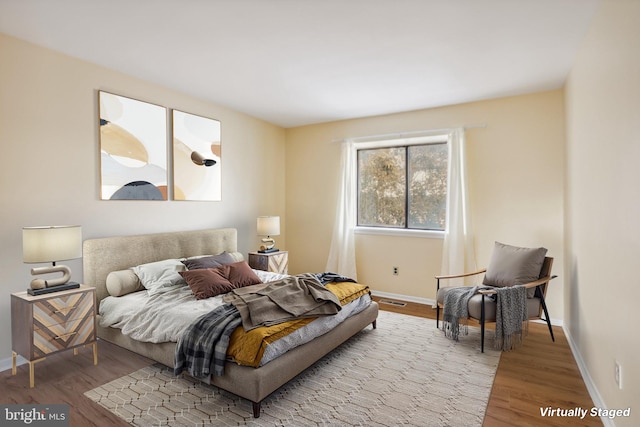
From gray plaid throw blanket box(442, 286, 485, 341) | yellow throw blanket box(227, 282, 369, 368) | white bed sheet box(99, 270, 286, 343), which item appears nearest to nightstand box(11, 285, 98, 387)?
white bed sheet box(99, 270, 286, 343)

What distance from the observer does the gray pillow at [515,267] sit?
3436 mm

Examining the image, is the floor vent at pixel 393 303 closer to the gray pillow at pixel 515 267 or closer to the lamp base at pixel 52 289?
the gray pillow at pixel 515 267

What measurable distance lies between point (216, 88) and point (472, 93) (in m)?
3.01

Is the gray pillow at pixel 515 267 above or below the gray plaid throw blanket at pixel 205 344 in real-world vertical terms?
above

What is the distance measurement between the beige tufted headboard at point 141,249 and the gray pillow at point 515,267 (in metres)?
3.21

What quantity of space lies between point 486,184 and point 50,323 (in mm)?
4694

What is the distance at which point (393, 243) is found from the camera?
200 inches

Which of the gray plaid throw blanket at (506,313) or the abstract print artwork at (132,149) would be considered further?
the abstract print artwork at (132,149)

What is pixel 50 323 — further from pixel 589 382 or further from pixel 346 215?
pixel 589 382

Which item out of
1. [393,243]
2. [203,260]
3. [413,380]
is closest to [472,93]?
[393,243]

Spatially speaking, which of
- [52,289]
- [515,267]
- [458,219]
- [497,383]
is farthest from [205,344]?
[458,219]

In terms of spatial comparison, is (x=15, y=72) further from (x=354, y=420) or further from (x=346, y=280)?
(x=354, y=420)

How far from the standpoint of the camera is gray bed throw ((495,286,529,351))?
3146 mm

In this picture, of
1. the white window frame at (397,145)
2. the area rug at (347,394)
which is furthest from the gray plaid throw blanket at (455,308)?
the white window frame at (397,145)
